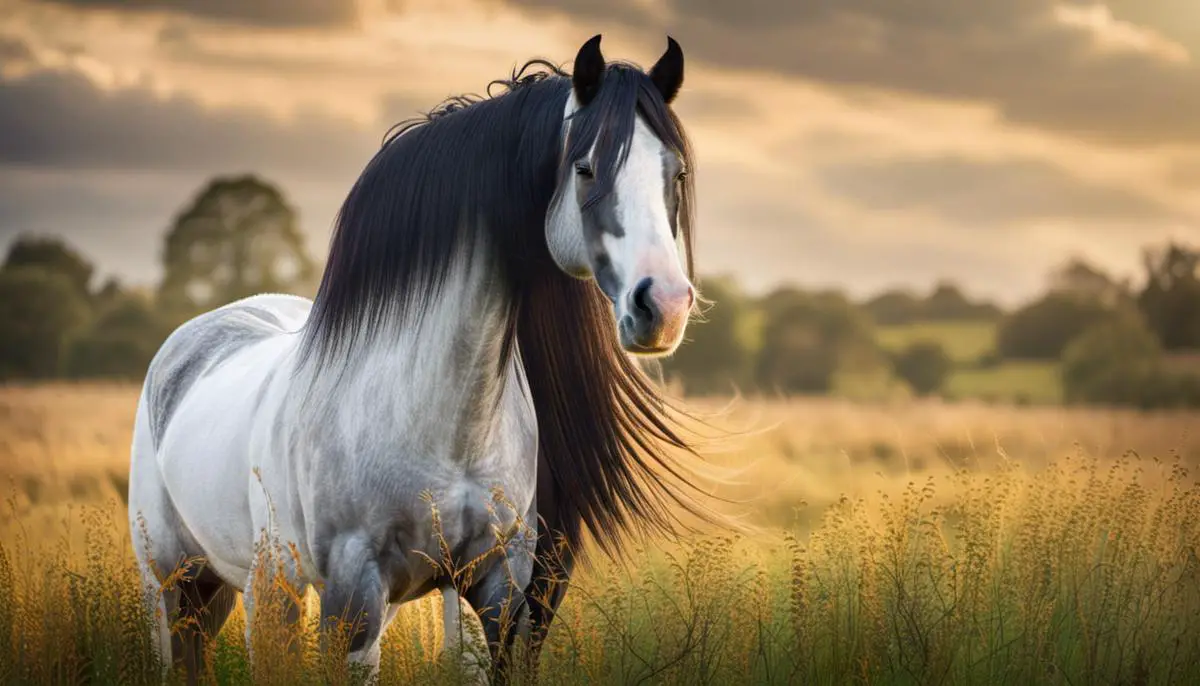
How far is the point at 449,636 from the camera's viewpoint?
457 cm

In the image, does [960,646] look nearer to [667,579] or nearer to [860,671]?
[860,671]

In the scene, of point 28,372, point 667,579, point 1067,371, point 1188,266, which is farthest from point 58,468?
point 1188,266

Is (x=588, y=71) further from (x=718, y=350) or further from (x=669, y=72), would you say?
(x=718, y=350)

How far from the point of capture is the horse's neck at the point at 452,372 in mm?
4262

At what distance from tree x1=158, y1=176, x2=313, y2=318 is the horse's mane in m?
40.0

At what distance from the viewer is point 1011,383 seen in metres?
48.4

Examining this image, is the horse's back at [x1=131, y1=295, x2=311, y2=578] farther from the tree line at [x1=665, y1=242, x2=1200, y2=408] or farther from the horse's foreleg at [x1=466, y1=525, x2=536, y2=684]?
the tree line at [x1=665, y1=242, x2=1200, y2=408]

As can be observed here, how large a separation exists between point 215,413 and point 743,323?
155 feet

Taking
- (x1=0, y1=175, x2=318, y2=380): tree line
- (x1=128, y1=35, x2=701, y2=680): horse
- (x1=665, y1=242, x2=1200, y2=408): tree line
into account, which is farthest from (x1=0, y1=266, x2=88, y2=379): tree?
(x1=128, y1=35, x2=701, y2=680): horse

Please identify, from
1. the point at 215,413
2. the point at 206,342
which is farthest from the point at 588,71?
the point at 206,342

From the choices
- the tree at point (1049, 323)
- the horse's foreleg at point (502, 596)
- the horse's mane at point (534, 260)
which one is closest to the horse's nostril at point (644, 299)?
the horse's mane at point (534, 260)

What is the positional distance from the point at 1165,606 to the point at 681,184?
3.70 m

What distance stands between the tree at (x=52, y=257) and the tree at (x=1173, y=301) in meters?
43.9

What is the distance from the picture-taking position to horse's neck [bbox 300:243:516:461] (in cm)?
426
